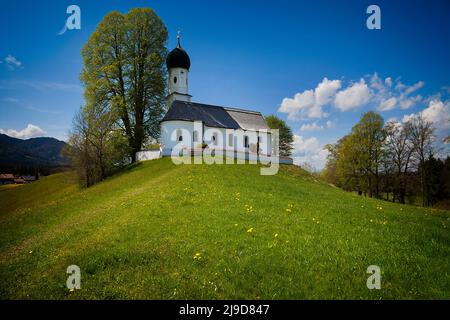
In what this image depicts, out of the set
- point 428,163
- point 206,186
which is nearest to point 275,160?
point 206,186

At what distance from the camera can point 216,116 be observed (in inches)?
1903

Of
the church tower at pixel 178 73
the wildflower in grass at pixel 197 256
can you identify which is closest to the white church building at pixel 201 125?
the church tower at pixel 178 73

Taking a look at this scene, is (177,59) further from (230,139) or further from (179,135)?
(230,139)

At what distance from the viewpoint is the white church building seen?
39912 mm

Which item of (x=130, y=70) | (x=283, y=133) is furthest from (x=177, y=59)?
(x=283, y=133)

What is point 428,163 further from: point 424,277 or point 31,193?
point 31,193

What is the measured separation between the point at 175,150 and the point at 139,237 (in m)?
27.9

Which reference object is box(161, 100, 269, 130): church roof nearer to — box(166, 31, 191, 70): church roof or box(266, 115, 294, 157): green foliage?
box(166, 31, 191, 70): church roof

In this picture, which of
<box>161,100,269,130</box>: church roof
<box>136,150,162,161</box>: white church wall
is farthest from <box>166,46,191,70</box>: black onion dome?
<box>136,150,162,161</box>: white church wall

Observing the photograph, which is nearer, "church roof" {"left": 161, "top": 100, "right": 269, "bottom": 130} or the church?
the church

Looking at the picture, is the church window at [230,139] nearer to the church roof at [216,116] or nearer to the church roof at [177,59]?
the church roof at [216,116]

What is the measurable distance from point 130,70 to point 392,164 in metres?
46.3

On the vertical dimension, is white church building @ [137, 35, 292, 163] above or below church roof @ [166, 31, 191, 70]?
below

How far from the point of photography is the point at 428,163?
4462 centimetres
